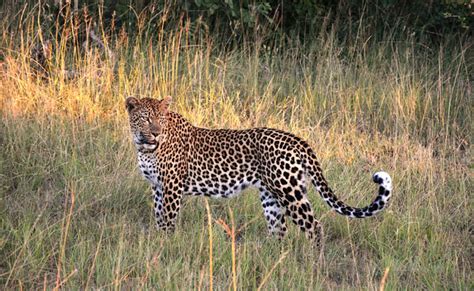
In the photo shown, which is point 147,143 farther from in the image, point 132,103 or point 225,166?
point 225,166

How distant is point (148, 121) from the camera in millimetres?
6703

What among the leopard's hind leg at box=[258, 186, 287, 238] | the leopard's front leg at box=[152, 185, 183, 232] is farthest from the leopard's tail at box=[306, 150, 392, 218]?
the leopard's front leg at box=[152, 185, 183, 232]

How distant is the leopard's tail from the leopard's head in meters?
1.24

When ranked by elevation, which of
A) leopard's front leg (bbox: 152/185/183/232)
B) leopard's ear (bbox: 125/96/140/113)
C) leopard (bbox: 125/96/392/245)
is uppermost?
leopard's ear (bbox: 125/96/140/113)

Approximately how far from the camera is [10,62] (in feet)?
29.6

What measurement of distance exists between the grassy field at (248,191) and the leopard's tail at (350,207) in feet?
0.80

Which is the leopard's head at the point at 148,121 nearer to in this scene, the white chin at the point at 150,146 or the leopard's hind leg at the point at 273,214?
the white chin at the point at 150,146

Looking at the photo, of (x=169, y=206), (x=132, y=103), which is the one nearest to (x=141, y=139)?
(x=132, y=103)

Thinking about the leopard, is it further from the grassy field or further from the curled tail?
the grassy field

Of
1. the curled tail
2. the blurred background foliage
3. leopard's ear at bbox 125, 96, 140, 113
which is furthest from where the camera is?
the blurred background foliage

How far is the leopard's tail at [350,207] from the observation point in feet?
19.3

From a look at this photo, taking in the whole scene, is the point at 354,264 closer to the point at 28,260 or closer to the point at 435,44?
the point at 28,260

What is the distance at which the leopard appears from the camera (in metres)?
6.20

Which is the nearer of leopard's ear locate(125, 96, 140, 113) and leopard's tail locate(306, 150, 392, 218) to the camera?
leopard's tail locate(306, 150, 392, 218)
